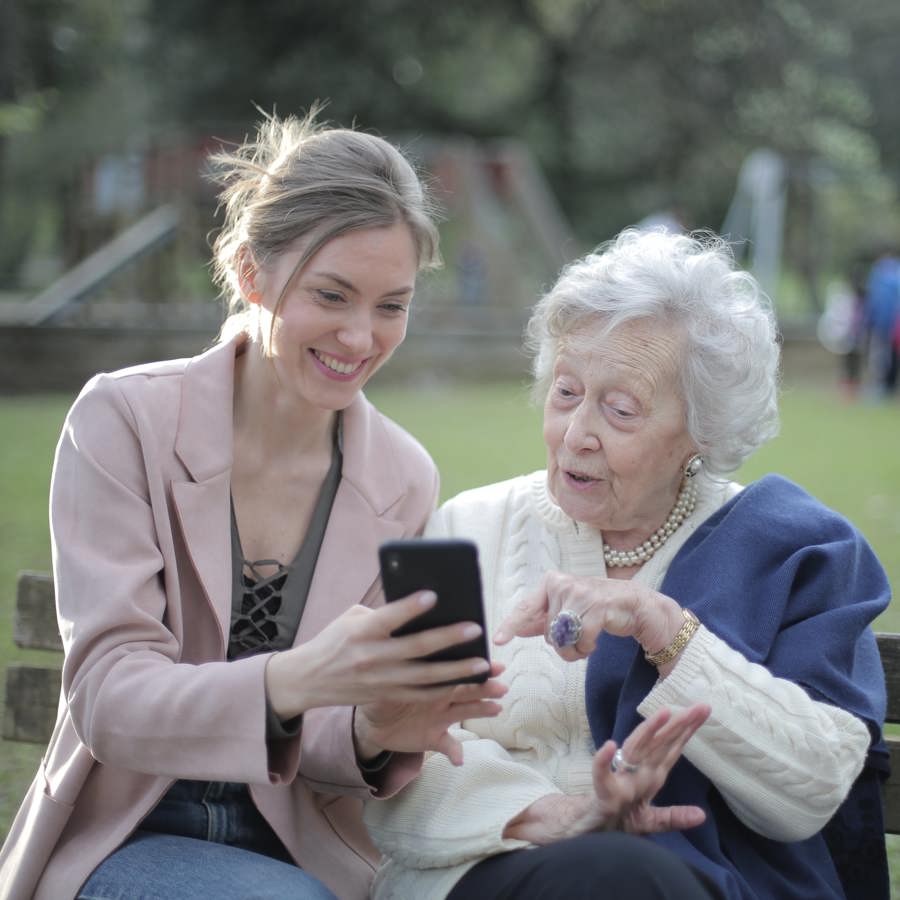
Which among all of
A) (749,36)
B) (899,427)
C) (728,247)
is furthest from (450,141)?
(728,247)

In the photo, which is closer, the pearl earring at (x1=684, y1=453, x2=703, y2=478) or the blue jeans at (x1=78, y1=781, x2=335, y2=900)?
the blue jeans at (x1=78, y1=781, x2=335, y2=900)

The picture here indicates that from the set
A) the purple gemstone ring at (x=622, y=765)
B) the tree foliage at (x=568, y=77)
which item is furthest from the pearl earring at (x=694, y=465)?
the tree foliage at (x=568, y=77)

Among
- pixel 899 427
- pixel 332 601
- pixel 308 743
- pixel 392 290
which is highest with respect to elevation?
pixel 392 290

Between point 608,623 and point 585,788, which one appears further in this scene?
point 585,788

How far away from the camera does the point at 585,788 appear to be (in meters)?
2.94

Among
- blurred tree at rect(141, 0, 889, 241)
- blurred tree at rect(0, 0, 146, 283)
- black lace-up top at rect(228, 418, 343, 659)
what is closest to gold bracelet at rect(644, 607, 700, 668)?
black lace-up top at rect(228, 418, 343, 659)

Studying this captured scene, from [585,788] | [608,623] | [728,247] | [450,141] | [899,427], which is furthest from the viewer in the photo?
[450,141]

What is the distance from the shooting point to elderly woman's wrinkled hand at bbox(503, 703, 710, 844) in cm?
257

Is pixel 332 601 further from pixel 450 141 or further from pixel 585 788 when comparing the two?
pixel 450 141

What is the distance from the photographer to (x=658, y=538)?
3.19 metres

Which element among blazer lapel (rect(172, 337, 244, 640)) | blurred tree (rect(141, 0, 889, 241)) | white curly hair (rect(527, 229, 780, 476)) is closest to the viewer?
blazer lapel (rect(172, 337, 244, 640))

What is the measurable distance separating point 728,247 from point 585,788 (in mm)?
1350

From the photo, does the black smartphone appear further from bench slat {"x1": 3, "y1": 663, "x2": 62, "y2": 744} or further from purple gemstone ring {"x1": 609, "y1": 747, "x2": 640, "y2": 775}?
bench slat {"x1": 3, "y1": 663, "x2": 62, "y2": 744}

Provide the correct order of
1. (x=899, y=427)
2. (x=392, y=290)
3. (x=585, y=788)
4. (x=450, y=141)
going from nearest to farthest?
(x=585, y=788) → (x=392, y=290) → (x=899, y=427) → (x=450, y=141)
